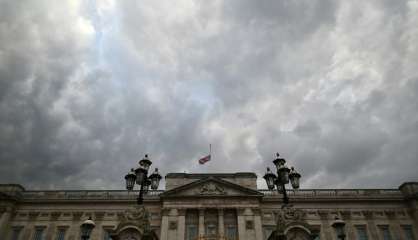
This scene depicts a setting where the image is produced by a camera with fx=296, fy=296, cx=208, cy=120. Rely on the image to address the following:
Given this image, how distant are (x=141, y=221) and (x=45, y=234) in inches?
1199

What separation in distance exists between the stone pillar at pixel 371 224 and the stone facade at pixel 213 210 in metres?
0.12

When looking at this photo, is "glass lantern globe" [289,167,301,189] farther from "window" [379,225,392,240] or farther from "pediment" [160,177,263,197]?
"window" [379,225,392,240]

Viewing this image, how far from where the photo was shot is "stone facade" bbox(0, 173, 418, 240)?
124 feet

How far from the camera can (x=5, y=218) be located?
38562 millimetres

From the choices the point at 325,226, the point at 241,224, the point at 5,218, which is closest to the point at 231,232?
the point at 241,224

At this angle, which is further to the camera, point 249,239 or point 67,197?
point 67,197

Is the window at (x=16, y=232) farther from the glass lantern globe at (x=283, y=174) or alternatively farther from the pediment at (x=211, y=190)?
the glass lantern globe at (x=283, y=174)

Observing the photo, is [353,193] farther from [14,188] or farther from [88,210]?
[14,188]

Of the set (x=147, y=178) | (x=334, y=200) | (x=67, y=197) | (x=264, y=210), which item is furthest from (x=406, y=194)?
(x=67, y=197)

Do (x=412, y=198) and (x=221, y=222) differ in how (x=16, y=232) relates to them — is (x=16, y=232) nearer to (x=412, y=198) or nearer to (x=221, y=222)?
(x=221, y=222)

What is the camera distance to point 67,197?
41125 millimetres

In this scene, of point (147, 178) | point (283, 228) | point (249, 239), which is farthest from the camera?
point (249, 239)

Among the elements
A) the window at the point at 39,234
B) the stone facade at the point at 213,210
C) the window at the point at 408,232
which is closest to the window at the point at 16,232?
the stone facade at the point at 213,210

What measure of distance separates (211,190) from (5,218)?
88.8 feet
